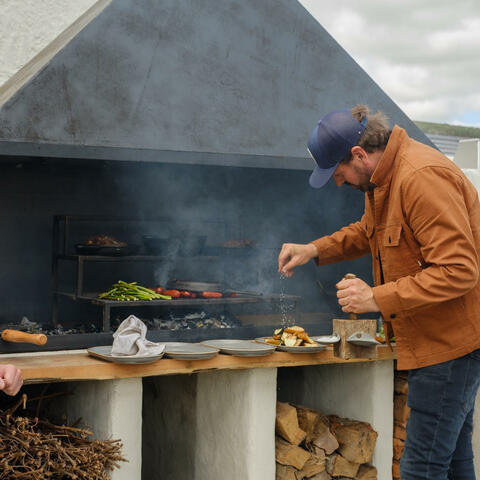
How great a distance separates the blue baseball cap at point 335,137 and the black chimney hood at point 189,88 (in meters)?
1.22

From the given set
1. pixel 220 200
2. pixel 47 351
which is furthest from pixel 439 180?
pixel 220 200

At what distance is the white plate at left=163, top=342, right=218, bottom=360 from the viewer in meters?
3.81

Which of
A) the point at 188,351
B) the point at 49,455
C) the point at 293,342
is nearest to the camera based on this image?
the point at 49,455

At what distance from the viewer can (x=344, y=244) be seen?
397 centimetres

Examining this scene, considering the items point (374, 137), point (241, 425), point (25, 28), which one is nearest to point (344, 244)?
point (374, 137)

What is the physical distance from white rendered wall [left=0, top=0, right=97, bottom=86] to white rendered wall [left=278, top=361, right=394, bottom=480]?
11.2ft

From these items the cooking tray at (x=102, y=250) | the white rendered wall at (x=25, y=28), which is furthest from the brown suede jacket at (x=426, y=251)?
the white rendered wall at (x=25, y=28)

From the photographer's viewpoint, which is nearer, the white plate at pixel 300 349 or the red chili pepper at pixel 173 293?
the white plate at pixel 300 349

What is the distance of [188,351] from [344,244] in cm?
102

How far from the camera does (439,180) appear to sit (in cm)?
298

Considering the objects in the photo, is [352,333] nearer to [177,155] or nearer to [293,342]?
[293,342]

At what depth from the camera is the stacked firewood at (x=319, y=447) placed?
423 cm

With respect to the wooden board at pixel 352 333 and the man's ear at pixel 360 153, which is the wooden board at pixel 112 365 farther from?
the man's ear at pixel 360 153

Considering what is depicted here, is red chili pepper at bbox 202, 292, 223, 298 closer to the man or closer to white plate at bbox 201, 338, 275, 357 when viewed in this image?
white plate at bbox 201, 338, 275, 357
